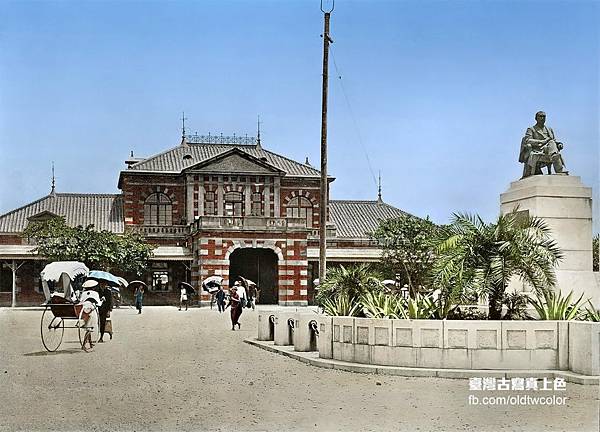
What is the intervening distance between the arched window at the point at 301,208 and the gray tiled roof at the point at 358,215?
2207mm

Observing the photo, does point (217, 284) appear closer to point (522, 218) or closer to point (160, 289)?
point (160, 289)

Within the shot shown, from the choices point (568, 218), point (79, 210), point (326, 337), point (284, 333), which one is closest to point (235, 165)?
point (79, 210)

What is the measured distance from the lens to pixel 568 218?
14836 mm

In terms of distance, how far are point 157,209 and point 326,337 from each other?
37.7m

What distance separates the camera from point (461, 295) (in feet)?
41.5

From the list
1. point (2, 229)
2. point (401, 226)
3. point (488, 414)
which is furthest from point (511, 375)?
point (2, 229)

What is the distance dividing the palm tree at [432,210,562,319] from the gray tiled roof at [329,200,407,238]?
38.5 m

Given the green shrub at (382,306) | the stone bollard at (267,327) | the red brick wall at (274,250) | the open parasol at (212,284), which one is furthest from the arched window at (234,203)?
the green shrub at (382,306)

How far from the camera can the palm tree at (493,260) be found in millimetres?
12625

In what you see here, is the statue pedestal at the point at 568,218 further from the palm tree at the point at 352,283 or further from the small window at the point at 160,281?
the small window at the point at 160,281

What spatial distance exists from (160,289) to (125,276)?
2.03 metres

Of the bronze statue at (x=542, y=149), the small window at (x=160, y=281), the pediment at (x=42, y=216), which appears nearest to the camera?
the bronze statue at (x=542, y=149)

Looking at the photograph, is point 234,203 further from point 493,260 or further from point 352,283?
point 493,260

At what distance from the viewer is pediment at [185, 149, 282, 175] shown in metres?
49.6
